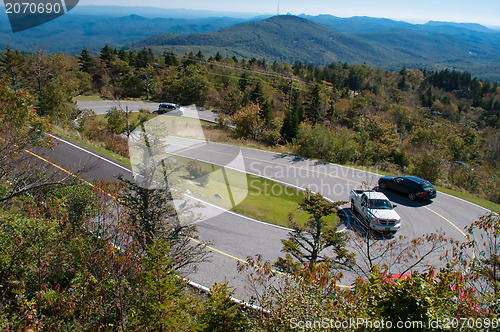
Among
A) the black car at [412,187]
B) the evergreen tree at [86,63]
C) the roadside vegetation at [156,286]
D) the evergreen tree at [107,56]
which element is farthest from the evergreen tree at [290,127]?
the evergreen tree at [107,56]

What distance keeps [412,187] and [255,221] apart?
401 inches

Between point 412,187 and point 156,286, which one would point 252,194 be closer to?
point 412,187

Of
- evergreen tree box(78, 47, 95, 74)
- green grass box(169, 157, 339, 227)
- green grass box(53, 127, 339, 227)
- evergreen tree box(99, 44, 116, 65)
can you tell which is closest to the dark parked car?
green grass box(53, 127, 339, 227)

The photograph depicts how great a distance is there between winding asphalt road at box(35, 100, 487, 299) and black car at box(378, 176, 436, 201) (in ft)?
1.57

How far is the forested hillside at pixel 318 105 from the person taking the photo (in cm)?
2614

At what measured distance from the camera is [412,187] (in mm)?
18344

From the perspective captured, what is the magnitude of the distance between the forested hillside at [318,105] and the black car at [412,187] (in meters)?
5.89

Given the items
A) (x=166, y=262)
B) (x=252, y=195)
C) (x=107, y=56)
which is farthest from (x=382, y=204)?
(x=107, y=56)

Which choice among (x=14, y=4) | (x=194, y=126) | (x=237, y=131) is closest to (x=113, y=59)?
(x=194, y=126)

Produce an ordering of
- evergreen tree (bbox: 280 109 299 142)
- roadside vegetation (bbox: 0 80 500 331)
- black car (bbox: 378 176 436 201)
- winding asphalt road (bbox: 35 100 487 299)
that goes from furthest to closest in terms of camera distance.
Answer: evergreen tree (bbox: 280 109 299 142) → black car (bbox: 378 176 436 201) → winding asphalt road (bbox: 35 100 487 299) → roadside vegetation (bbox: 0 80 500 331)

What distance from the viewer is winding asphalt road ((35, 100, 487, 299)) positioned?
12.3 metres

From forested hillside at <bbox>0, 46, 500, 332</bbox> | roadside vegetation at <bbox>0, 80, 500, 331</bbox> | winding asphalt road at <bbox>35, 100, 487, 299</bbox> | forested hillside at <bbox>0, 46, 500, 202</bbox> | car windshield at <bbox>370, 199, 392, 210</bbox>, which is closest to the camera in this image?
roadside vegetation at <bbox>0, 80, 500, 331</bbox>

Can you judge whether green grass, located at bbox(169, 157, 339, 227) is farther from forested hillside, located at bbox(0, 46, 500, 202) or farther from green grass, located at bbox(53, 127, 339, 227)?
forested hillside, located at bbox(0, 46, 500, 202)

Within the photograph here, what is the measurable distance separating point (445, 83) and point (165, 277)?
125m
